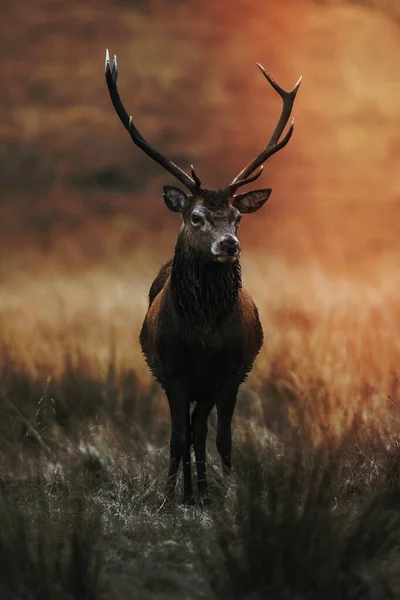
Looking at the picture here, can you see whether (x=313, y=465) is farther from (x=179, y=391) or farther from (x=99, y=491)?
(x=99, y=491)

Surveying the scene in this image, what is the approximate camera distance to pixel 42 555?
6.47 meters

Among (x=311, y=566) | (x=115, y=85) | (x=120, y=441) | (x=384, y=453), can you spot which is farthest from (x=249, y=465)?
(x=115, y=85)

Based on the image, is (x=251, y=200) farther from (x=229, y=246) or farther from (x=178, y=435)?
(x=178, y=435)

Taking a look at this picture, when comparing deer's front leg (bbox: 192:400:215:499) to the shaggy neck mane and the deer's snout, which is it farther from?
the deer's snout

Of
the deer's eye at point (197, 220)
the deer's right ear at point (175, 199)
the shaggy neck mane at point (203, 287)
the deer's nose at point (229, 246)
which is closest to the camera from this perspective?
the deer's nose at point (229, 246)

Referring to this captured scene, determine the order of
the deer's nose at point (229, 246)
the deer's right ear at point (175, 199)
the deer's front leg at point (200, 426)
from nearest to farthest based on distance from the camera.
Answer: the deer's nose at point (229, 246) → the deer's right ear at point (175, 199) → the deer's front leg at point (200, 426)

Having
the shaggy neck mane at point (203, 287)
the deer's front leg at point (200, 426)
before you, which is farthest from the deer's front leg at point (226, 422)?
the shaggy neck mane at point (203, 287)

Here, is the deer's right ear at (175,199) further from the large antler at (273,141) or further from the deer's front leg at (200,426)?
the deer's front leg at (200,426)

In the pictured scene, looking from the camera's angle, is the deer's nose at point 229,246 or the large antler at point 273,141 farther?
the large antler at point 273,141

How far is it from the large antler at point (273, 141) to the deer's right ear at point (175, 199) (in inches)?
12.4

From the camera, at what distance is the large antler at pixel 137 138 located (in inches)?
319

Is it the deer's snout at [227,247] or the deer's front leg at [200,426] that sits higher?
the deer's snout at [227,247]

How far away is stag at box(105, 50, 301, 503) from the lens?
7.90 meters

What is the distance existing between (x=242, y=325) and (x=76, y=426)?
438 centimetres
